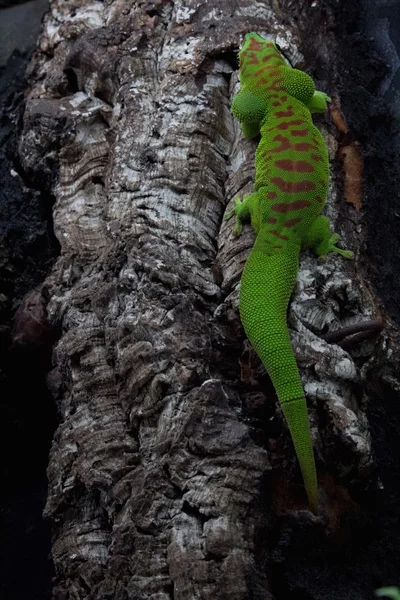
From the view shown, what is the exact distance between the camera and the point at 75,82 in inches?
117

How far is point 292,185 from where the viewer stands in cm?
228

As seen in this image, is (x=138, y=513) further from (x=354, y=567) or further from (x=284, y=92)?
(x=284, y=92)

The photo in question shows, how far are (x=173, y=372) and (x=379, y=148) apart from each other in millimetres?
1325

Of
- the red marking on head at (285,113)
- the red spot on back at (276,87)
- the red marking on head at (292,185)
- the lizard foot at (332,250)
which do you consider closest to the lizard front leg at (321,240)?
the lizard foot at (332,250)

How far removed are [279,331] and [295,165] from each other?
713 mm

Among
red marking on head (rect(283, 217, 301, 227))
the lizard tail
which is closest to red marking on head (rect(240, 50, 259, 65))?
red marking on head (rect(283, 217, 301, 227))

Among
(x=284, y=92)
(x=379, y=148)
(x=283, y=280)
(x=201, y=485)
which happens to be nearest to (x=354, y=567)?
(x=201, y=485)

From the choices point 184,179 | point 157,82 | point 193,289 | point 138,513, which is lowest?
point 138,513

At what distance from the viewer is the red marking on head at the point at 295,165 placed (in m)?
2.28

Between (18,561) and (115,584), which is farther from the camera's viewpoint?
(18,561)

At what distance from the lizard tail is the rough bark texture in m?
0.07

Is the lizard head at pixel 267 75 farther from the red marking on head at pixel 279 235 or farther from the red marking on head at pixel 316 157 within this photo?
the red marking on head at pixel 279 235

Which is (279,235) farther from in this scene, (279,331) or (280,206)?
(279,331)

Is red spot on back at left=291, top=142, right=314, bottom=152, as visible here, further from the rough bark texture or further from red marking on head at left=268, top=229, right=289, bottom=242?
red marking on head at left=268, top=229, right=289, bottom=242
